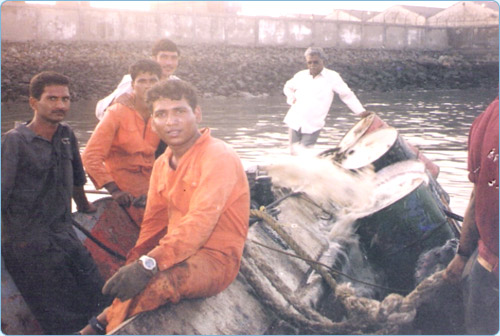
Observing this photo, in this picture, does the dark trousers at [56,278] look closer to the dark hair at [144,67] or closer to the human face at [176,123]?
the human face at [176,123]

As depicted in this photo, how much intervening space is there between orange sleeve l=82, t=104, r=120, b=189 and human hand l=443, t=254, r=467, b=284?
260cm

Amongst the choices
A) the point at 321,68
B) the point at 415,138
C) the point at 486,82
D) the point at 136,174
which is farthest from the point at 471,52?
the point at 136,174

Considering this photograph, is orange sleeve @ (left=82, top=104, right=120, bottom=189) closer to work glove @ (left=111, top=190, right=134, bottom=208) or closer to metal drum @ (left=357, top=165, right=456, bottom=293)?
work glove @ (left=111, top=190, right=134, bottom=208)

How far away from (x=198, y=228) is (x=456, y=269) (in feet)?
4.83

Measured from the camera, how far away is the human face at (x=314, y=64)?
8.39 meters

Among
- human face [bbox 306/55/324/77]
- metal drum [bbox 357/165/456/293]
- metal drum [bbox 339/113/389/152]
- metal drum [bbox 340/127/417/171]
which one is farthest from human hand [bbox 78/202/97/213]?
human face [bbox 306/55/324/77]

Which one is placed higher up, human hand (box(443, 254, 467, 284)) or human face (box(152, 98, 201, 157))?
human face (box(152, 98, 201, 157))

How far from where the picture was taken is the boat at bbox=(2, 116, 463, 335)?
3.86m

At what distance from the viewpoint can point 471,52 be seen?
1966 inches

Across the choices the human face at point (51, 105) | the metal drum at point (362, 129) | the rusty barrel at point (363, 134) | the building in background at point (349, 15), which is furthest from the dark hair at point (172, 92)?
the building in background at point (349, 15)

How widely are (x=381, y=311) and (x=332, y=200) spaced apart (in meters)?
1.70

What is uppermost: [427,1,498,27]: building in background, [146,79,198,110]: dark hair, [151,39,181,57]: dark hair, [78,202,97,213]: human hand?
[427,1,498,27]: building in background

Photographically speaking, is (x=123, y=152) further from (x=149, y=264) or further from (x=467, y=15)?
(x=467, y=15)

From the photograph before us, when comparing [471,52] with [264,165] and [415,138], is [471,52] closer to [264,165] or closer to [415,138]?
[415,138]
